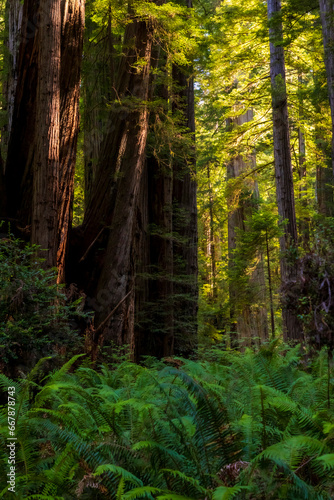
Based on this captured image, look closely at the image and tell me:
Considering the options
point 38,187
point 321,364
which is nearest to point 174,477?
point 321,364

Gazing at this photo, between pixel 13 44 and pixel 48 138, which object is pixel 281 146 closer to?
pixel 13 44

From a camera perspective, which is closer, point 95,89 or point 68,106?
point 68,106

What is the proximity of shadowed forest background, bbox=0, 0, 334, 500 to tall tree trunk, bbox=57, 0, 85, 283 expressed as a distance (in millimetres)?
32

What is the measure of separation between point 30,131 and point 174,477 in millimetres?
7155

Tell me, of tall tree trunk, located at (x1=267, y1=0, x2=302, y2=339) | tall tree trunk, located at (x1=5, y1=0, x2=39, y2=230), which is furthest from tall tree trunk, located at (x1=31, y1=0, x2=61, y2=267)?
tall tree trunk, located at (x1=267, y1=0, x2=302, y2=339)

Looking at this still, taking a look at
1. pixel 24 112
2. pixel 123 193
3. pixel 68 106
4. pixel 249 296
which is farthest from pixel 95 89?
pixel 249 296

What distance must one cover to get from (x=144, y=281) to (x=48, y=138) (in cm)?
437

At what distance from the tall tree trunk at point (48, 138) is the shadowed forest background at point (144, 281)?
0.02 meters

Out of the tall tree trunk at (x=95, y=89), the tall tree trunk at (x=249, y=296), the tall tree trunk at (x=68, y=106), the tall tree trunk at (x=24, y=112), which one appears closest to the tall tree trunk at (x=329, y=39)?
the tall tree trunk at (x=249, y=296)

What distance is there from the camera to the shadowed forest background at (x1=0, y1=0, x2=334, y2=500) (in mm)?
2342

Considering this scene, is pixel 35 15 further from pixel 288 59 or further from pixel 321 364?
pixel 288 59

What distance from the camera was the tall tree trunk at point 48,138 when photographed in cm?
646

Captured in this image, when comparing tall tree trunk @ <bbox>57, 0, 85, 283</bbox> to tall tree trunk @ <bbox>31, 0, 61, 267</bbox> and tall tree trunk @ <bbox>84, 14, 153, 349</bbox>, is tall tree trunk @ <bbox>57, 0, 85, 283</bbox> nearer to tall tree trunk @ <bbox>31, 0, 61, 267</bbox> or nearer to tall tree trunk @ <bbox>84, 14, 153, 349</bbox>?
tall tree trunk @ <bbox>31, 0, 61, 267</bbox>

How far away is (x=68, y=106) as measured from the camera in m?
7.51
